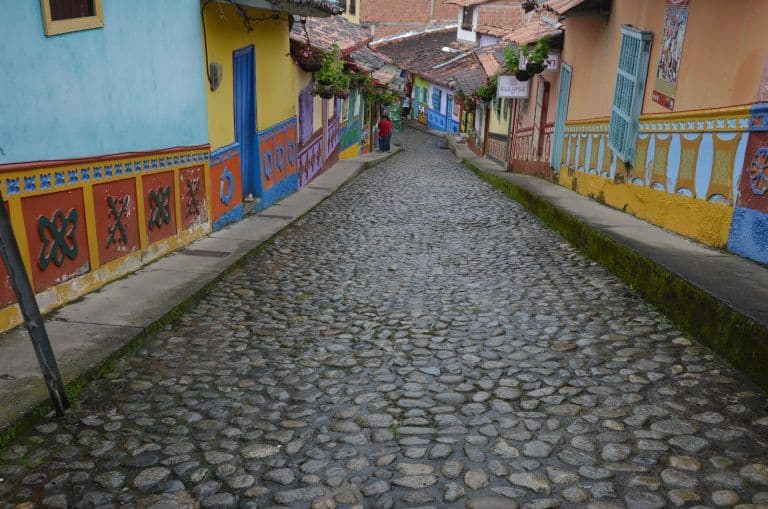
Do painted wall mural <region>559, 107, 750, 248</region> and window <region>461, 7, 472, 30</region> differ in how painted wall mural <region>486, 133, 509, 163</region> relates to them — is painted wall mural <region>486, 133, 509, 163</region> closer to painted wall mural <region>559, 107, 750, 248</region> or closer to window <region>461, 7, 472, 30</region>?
painted wall mural <region>559, 107, 750, 248</region>

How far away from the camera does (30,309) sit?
10.6 ft

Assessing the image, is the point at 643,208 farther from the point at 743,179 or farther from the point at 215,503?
the point at 215,503

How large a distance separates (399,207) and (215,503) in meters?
8.68

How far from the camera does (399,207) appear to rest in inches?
442

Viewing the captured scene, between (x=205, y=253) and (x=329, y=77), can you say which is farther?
(x=329, y=77)

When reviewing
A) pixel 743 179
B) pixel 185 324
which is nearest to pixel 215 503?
pixel 185 324

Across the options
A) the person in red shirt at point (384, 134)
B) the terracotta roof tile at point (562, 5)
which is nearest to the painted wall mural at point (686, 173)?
the terracotta roof tile at point (562, 5)

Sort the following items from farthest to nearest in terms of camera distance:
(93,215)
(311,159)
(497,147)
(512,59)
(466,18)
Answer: (466,18)
(497,147)
(512,59)
(311,159)
(93,215)

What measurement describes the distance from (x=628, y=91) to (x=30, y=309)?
26.0ft

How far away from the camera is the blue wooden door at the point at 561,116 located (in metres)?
12.9

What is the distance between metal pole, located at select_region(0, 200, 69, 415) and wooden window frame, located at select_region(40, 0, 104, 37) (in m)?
2.21

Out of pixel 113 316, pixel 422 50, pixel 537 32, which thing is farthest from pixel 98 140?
pixel 422 50

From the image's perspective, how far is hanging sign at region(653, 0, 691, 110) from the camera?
23.7 feet

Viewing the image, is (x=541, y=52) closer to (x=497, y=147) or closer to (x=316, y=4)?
(x=316, y=4)
